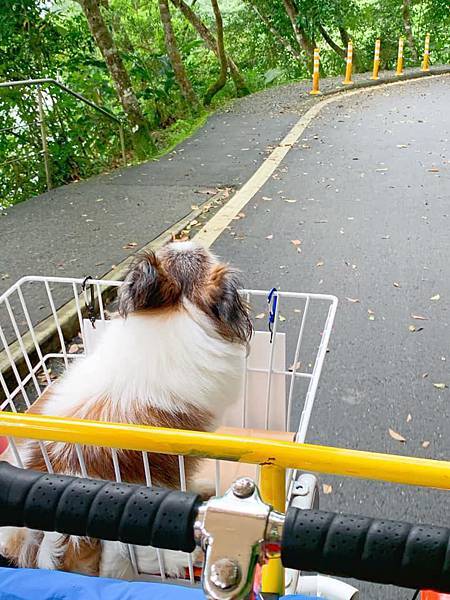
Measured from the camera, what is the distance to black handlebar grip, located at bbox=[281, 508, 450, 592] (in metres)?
0.76

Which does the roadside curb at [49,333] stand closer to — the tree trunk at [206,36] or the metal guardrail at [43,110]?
the metal guardrail at [43,110]

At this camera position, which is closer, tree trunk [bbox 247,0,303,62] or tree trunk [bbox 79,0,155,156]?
tree trunk [bbox 79,0,155,156]

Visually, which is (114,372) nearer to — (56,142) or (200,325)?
(200,325)

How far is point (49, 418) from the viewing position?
0.95 meters

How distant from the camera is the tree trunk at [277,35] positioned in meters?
20.3

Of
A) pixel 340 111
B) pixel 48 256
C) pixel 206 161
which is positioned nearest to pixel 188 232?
pixel 48 256

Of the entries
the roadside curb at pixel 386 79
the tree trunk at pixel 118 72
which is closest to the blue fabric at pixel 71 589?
the tree trunk at pixel 118 72

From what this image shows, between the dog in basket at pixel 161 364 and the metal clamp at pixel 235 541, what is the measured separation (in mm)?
942

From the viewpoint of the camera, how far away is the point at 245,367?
229cm

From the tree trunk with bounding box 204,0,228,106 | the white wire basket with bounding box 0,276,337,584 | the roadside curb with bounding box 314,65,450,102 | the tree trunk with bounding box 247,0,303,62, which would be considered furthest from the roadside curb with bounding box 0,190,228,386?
the tree trunk with bounding box 247,0,303,62

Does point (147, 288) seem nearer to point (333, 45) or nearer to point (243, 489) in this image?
point (243, 489)

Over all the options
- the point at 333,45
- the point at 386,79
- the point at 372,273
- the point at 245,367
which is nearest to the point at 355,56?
the point at 333,45

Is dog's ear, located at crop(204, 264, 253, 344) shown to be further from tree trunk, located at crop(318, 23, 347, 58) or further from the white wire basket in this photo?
tree trunk, located at crop(318, 23, 347, 58)

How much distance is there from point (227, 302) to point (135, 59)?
43.0 ft
